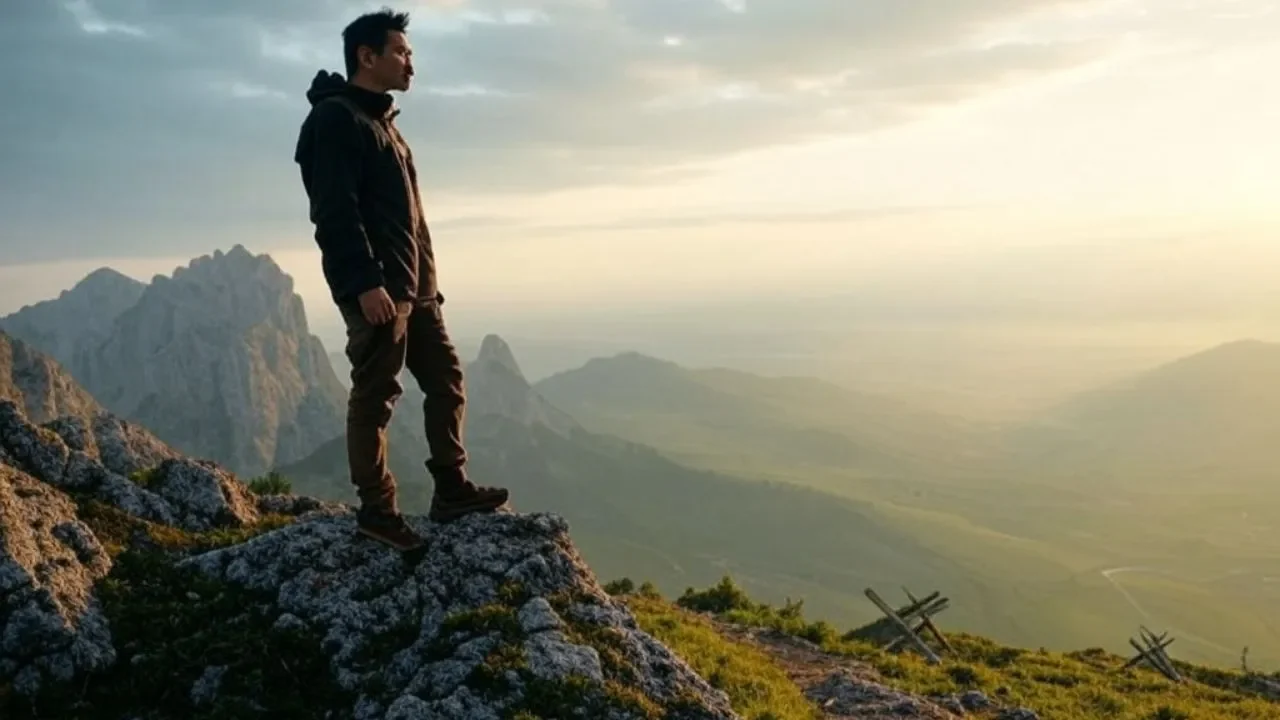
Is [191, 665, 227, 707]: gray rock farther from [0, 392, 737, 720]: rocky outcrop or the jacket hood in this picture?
the jacket hood

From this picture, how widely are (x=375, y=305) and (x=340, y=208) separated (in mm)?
1169

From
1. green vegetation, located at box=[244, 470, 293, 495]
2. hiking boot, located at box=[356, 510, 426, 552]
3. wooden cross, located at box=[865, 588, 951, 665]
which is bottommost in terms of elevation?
wooden cross, located at box=[865, 588, 951, 665]

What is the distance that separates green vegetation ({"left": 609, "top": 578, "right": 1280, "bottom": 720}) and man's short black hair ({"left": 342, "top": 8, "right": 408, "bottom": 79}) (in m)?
9.80

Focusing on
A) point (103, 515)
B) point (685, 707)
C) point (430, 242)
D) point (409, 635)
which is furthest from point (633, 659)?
point (103, 515)

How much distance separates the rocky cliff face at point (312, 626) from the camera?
331 inches

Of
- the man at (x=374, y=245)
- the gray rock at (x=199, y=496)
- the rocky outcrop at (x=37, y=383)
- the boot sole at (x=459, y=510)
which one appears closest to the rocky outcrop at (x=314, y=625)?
the boot sole at (x=459, y=510)

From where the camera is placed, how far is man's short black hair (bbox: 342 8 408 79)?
954 cm

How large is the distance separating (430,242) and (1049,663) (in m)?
21.5

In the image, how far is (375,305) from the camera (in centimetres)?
897

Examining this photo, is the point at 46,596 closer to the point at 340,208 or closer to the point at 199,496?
the point at 199,496

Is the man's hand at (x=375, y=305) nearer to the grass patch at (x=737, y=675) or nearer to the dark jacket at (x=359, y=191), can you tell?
the dark jacket at (x=359, y=191)

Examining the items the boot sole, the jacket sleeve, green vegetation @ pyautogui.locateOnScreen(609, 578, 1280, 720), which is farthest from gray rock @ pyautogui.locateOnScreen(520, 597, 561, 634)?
the jacket sleeve

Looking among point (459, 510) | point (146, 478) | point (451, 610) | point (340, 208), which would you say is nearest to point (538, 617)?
point (451, 610)

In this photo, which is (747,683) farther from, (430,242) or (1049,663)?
(1049,663)
